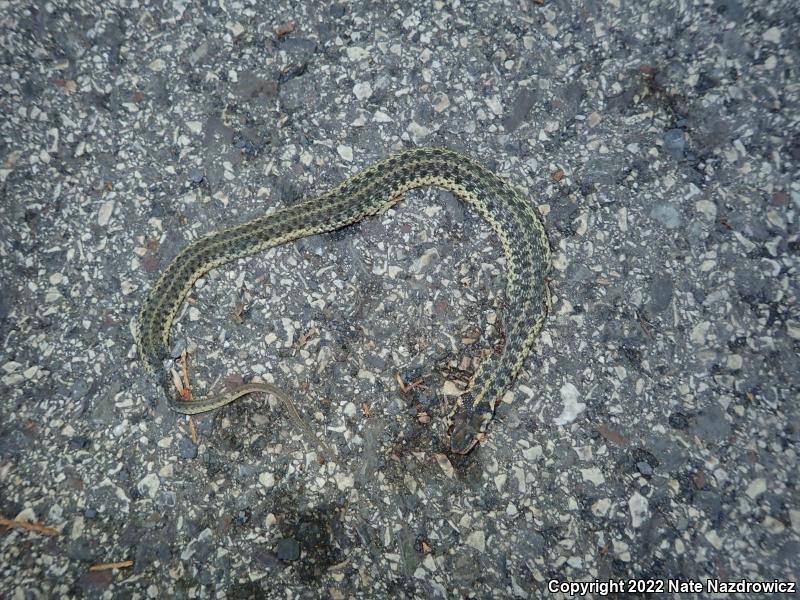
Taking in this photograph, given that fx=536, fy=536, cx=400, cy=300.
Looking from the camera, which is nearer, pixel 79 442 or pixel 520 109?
pixel 79 442

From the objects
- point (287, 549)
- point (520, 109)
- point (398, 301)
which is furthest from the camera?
point (520, 109)

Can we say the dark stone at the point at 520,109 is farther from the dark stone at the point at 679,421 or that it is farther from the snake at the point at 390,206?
the dark stone at the point at 679,421

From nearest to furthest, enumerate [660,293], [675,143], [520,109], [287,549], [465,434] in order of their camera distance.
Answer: [287,549] → [465,434] → [660,293] → [675,143] → [520,109]

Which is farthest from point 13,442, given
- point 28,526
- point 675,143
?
point 675,143

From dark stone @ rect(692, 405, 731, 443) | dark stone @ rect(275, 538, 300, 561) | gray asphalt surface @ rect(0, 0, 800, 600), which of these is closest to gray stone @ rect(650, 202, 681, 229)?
gray asphalt surface @ rect(0, 0, 800, 600)

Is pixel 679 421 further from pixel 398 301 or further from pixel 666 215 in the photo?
pixel 398 301

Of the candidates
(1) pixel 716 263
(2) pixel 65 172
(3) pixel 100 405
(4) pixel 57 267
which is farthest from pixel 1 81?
(1) pixel 716 263

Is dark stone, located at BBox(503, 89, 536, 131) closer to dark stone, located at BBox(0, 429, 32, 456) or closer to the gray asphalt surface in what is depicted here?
the gray asphalt surface
